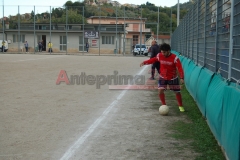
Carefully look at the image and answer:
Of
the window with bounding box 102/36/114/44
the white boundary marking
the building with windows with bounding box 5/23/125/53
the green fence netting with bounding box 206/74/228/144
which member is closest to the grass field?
the green fence netting with bounding box 206/74/228/144

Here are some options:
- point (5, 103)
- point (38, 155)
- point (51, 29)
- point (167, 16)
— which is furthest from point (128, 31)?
point (38, 155)

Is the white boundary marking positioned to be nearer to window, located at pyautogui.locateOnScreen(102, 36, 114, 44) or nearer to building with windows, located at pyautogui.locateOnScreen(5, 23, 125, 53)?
building with windows, located at pyautogui.locateOnScreen(5, 23, 125, 53)

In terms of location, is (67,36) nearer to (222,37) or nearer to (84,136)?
(222,37)

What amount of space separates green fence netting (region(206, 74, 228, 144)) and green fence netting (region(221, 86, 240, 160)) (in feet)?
1.15

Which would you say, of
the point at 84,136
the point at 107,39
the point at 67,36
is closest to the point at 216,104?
the point at 84,136

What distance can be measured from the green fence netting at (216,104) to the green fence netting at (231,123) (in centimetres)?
35

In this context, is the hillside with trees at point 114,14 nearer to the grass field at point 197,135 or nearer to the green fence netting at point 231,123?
the grass field at point 197,135

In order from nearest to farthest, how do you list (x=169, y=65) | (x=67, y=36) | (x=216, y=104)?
(x=216, y=104), (x=169, y=65), (x=67, y=36)

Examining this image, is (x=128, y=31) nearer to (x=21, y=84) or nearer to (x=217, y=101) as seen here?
(x=21, y=84)

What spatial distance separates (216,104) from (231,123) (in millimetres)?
1476

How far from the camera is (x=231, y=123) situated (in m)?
4.68

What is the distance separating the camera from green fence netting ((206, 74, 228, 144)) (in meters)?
5.82

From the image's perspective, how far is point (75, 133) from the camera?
21.8 ft

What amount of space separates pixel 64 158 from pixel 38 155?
425mm
